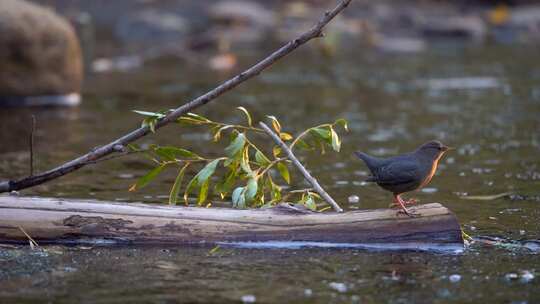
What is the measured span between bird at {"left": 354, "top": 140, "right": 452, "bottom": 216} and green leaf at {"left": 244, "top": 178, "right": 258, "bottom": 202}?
0.75 m

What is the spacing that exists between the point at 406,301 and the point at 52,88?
10423 mm

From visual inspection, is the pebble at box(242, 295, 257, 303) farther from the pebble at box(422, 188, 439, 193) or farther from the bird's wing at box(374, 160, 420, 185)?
the pebble at box(422, 188, 439, 193)

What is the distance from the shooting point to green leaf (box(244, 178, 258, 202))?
6.80 metres

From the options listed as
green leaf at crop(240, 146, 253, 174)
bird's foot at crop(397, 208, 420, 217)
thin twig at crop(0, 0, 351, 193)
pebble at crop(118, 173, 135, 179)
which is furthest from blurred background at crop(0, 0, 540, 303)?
green leaf at crop(240, 146, 253, 174)

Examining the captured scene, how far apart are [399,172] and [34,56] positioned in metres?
8.98

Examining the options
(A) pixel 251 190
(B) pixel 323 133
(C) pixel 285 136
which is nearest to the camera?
(A) pixel 251 190

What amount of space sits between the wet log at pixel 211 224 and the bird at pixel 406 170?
Answer: 0.96 ft

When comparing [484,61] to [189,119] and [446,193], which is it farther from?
[189,119]

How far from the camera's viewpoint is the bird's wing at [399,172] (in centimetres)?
671

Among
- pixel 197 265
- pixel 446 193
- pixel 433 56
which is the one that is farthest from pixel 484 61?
pixel 197 265

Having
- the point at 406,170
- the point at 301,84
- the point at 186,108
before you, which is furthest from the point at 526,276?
the point at 301,84

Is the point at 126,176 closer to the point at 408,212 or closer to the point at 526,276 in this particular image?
the point at 408,212

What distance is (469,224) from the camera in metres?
7.49

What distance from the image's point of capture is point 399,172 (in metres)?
6.71
